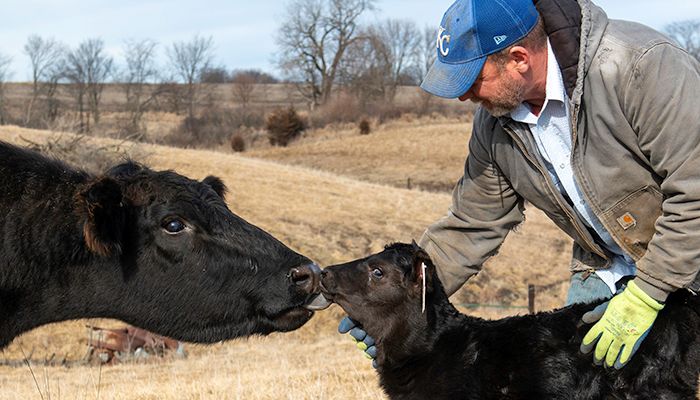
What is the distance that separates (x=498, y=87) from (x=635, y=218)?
1095mm

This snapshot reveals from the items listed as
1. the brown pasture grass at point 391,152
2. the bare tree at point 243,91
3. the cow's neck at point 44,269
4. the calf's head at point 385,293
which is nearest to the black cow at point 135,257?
the cow's neck at point 44,269

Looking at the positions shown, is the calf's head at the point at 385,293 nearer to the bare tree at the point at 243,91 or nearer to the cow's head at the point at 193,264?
the cow's head at the point at 193,264

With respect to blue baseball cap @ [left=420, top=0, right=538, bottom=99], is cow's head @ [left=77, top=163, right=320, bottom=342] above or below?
below

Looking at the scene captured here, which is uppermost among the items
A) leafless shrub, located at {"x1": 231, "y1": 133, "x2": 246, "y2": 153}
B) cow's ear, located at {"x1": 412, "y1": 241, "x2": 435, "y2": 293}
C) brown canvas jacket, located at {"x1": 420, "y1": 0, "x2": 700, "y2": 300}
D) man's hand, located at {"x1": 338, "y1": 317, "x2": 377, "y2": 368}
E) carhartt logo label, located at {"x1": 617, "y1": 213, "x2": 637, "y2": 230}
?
brown canvas jacket, located at {"x1": 420, "y1": 0, "x2": 700, "y2": 300}

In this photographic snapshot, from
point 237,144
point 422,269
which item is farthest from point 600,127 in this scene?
point 237,144

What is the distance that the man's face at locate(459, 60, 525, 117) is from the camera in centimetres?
425

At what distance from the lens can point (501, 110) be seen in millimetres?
4426

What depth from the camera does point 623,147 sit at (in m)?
4.29

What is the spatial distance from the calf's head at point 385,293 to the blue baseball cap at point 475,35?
1.44 metres

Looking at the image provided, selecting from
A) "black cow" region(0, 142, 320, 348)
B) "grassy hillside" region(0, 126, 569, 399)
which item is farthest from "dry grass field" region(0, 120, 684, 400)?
"black cow" region(0, 142, 320, 348)

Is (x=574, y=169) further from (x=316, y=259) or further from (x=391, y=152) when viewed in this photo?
(x=391, y=152)

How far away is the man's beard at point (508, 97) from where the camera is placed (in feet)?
14.1

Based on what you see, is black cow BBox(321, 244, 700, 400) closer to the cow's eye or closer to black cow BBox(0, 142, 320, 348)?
black cow BBox(0, 142, 320, 348)

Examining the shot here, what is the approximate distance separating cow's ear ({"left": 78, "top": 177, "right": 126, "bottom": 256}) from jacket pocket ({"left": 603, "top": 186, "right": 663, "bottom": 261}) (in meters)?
2.97
